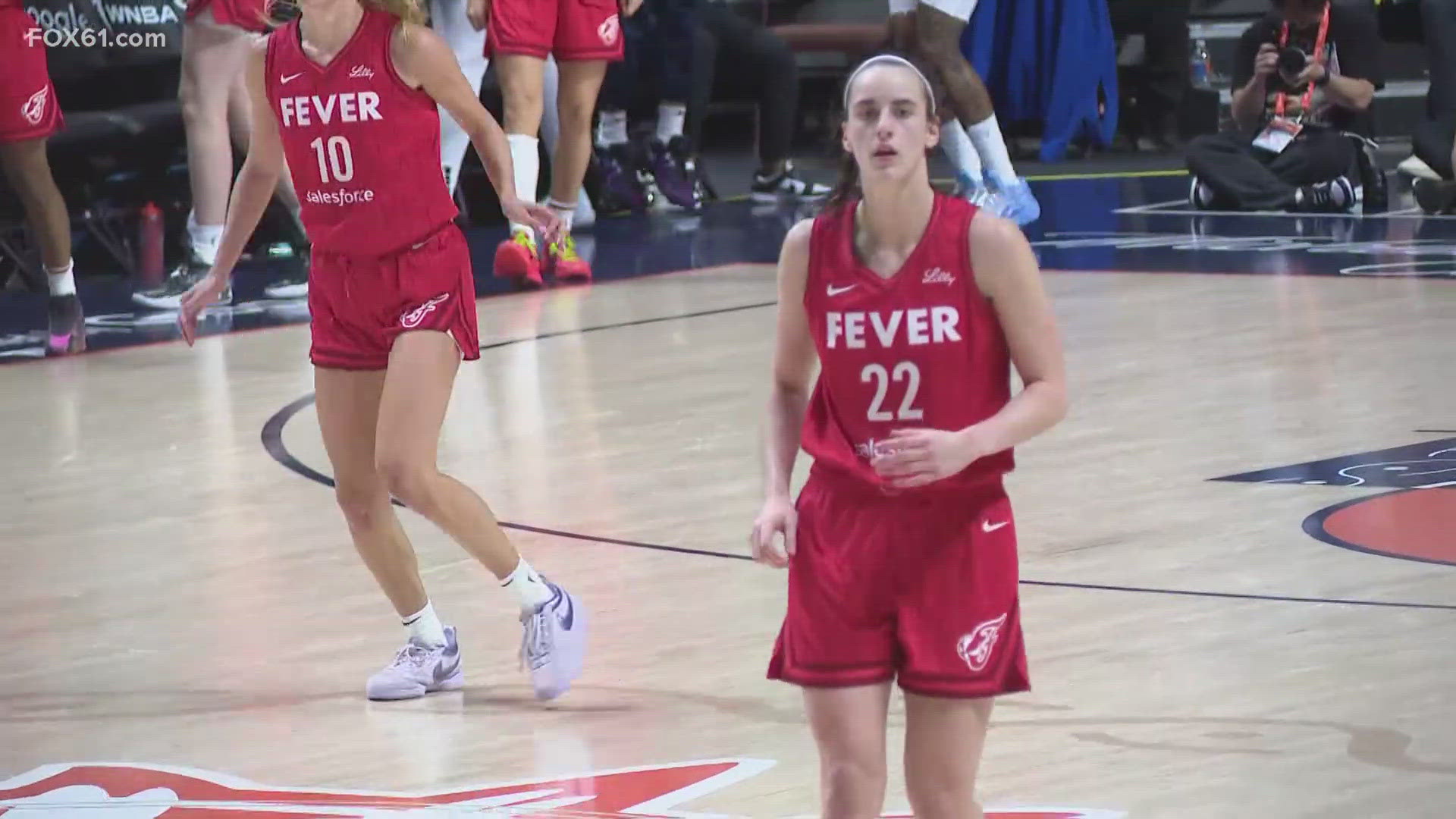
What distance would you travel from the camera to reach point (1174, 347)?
810cm

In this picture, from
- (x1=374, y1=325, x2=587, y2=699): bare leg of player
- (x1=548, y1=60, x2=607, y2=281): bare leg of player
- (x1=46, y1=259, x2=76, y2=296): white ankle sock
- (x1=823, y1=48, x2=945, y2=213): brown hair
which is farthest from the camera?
(x1=548, y1=60, x2=607, y2=281): bare leg of player

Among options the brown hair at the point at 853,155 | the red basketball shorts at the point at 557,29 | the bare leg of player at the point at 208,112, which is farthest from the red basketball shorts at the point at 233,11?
the brown hair at the point at 853,155

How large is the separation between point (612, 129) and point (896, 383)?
10179 mm

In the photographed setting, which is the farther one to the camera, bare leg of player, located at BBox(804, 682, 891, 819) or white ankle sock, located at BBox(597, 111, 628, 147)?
white ankle sock, located at BBox(597, 111, 628, 147)

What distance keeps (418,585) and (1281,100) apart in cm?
759

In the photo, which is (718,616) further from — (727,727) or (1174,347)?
(1174,347)

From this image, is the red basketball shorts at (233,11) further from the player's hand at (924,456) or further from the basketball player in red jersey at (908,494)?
the player's hand at (924,456)

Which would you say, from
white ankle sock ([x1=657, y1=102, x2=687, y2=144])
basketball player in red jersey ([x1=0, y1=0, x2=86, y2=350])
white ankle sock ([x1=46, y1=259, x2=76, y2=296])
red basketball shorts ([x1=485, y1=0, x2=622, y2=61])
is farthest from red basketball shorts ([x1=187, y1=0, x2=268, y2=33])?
white ankle sock ([x1=657, y1=102, x2=687, y2=144])

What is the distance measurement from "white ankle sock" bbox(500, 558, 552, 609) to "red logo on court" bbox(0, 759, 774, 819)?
631 mm

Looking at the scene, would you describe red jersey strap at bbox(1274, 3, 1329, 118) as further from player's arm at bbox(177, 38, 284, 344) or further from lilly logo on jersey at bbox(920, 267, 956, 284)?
lilly logo on jersey at bbox(920, 267, 956, 284)

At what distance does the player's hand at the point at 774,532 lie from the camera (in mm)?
3104

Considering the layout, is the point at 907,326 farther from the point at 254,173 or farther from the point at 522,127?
the point at 522,127

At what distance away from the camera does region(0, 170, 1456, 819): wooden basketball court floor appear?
154 inches

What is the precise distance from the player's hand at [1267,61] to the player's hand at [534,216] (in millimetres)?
7189
